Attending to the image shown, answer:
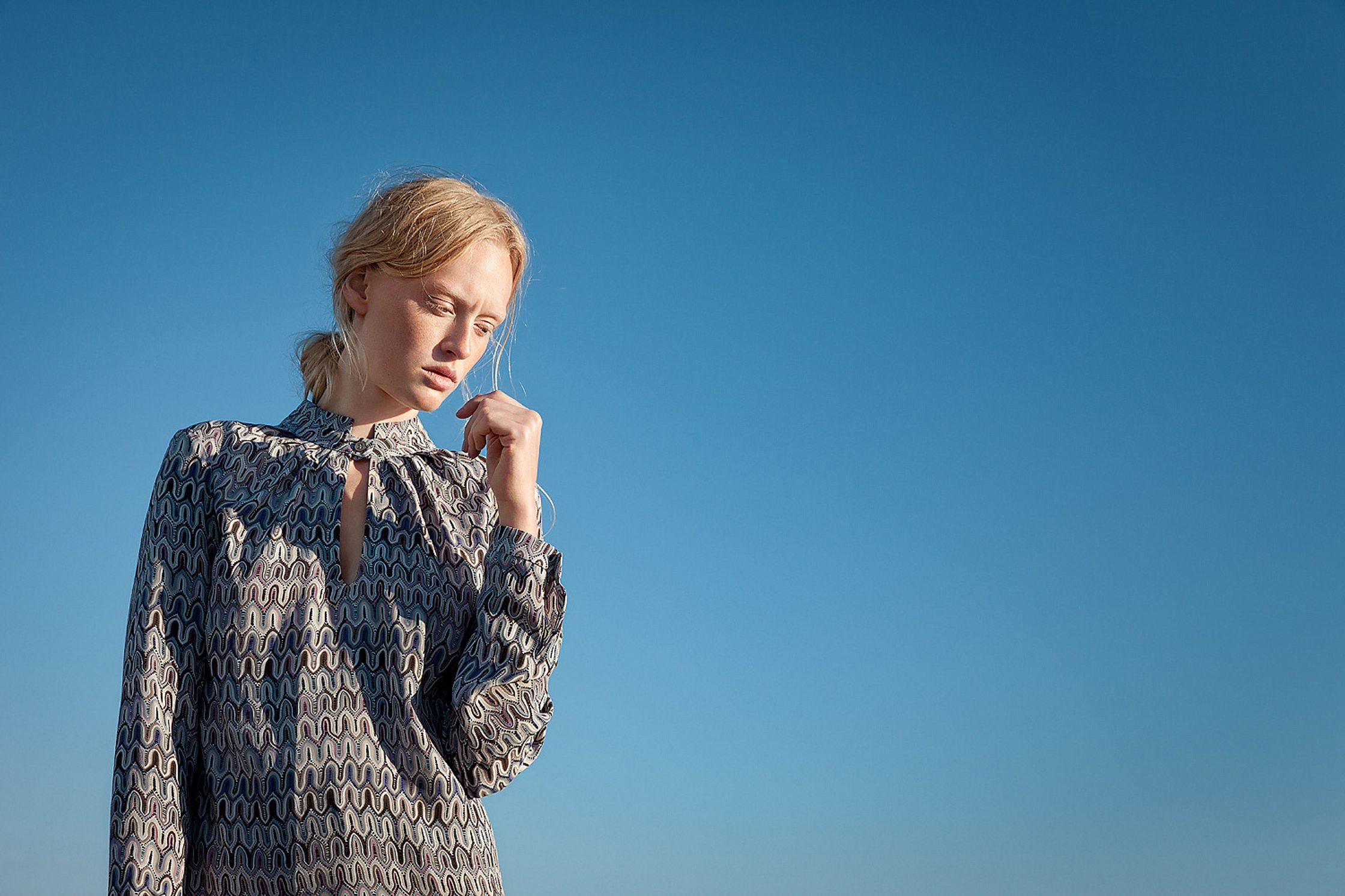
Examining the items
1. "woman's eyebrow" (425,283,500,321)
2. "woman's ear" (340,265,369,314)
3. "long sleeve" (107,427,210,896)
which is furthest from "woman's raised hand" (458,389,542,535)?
"long sleeve" (107,427,210,896)

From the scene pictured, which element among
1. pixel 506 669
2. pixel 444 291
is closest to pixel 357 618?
pixel 506 669

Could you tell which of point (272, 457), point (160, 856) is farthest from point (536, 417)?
point (160, 856)

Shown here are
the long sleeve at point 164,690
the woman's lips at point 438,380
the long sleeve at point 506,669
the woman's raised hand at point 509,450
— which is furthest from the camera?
the woman's lips at point 438,380

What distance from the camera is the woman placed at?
2338mm

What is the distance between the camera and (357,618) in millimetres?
2504

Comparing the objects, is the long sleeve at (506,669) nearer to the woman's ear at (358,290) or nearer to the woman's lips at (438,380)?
the woman's lips at (438,380)

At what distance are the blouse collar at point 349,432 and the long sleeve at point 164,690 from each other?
25 cm

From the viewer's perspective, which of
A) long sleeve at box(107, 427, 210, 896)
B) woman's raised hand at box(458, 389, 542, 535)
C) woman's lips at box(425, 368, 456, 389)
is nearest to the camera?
long sleeve at box(107, 427, 210, 896)

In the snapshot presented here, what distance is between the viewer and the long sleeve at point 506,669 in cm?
245

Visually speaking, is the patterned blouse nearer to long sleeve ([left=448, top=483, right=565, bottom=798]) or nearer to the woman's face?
long sleeve ([left=448, top=483, right=565, bottom=798])

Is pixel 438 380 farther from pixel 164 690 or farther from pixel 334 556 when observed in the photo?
pixel 164 690

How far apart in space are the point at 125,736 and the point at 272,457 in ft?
2.11

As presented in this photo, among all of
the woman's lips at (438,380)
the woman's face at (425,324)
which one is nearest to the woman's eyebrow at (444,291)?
the woman's face at (425,324)

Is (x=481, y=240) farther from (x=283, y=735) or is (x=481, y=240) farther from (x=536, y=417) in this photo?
(x=283, y=735)
